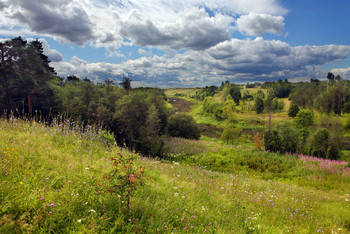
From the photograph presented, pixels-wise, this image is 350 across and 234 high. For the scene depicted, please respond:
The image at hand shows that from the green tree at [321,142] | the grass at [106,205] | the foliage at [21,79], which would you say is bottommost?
the green tree at [321,142]

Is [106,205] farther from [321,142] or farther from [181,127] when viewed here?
[321,142]

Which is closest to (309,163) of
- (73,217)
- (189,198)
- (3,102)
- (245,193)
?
(245,193)

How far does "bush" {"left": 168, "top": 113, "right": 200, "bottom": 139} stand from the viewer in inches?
1420

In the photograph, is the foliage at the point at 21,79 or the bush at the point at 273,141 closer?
the bush at the point at 273,141

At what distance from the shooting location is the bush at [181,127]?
1420 inches

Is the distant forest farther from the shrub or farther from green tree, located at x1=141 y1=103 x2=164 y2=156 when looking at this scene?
the shrub

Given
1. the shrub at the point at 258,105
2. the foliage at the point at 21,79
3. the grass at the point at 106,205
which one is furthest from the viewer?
the shrub at the point at 258,105

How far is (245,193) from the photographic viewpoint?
689 cm

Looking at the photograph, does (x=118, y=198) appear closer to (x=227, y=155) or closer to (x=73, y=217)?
(x=73, y=217)

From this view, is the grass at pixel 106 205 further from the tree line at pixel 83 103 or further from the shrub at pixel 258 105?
the shrub at pixel 258 105

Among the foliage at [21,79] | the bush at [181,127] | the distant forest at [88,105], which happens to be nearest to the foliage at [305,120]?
the distant forest at [88,105]

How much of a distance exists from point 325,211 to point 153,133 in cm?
1589

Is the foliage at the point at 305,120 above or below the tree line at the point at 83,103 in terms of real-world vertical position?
below

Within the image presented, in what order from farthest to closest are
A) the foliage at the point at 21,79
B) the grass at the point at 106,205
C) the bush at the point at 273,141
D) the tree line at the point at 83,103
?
1. the foliage at the point at 21,79
2. the bush at the point at 273,141
3. the tree line at the point at 83,103
4. the grass at the point at 106,205
